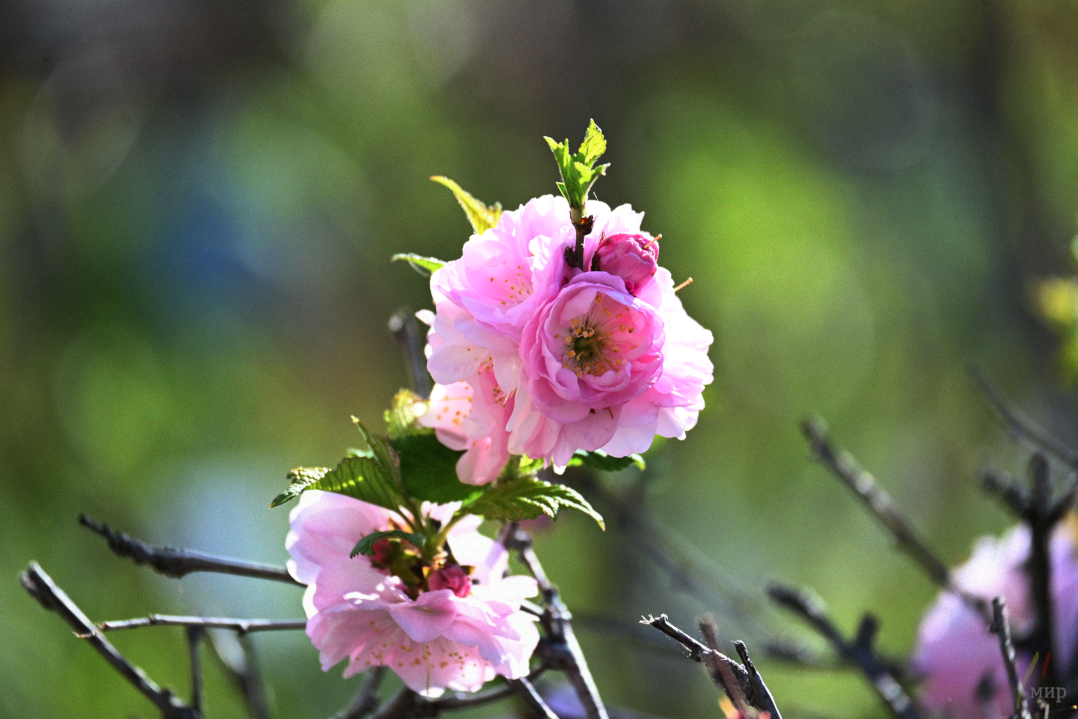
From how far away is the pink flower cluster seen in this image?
0.28 m

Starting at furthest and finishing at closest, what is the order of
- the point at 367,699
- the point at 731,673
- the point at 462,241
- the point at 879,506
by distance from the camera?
the point at 462,241, the point at 879,506, the point at 367,699, the point at 731,673

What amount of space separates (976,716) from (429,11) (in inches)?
109

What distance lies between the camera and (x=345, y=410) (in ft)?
9.23

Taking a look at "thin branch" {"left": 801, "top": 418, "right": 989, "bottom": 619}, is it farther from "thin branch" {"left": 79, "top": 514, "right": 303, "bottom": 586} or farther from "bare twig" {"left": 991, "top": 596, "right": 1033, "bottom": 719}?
"thin branch" {"left": 79, "top": 514, "right": 303, "bottom": 586}

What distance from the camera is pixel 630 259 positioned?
282mm

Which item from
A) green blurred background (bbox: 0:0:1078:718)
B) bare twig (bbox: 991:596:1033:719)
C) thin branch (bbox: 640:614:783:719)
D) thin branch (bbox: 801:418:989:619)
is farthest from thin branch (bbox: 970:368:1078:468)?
green blurred background (bbox: 0:0:1078:718)

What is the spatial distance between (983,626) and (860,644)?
136 mm

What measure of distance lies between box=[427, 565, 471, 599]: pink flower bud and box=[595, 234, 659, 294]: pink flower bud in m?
0.11

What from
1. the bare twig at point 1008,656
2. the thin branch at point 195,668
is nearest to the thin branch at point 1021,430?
the bare twig at point 1008,656

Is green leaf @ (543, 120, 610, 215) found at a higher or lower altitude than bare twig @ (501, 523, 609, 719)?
higher

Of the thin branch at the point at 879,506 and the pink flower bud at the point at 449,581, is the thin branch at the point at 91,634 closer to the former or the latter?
the pink flower bud at the point at 449,581

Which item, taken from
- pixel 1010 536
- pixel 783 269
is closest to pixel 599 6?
pixel 783 269

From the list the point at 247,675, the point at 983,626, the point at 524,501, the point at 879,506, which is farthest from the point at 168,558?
the point at 983,626

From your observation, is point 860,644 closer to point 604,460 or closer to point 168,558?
point 604,460
